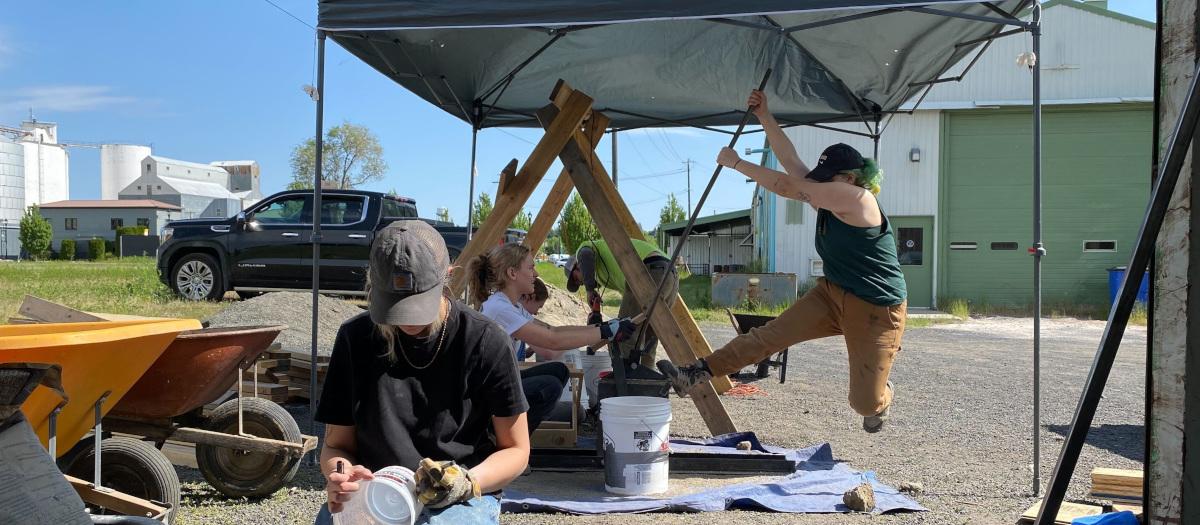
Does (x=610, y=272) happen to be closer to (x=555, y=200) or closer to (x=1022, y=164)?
(x=555, y=200)

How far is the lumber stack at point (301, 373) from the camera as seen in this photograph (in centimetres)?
573

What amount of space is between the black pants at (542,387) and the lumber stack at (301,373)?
184cm

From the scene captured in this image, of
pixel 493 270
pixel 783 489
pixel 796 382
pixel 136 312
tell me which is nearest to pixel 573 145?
pixel 493 270

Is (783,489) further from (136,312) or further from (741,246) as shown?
(741,246)

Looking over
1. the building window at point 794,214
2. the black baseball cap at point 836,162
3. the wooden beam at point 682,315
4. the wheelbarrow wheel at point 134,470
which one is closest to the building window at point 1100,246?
the building window at point 794,214

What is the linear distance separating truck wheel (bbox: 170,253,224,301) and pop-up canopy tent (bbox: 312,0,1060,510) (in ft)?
21.0

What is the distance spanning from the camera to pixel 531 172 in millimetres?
5891

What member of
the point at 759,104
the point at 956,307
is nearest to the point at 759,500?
the point at 759,104

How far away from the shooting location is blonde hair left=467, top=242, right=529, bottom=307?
4.55 meters

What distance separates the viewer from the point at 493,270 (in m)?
4.57

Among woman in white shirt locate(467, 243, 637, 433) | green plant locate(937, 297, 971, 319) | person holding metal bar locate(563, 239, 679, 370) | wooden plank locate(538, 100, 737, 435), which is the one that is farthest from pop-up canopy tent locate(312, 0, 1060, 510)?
green plant locate(937, 297, 971, 319)

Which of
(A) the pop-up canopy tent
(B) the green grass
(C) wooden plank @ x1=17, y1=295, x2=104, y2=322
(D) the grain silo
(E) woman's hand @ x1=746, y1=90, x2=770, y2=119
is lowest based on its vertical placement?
(B) the green grass

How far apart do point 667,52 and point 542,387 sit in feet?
10.1

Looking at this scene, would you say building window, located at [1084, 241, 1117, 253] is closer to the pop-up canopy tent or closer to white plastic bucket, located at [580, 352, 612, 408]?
the pop-up canopy tent
